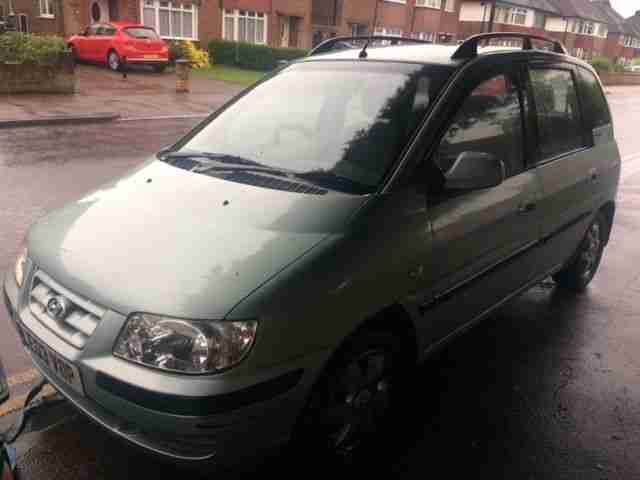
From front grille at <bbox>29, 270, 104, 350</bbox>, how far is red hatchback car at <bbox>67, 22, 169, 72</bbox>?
829 inches

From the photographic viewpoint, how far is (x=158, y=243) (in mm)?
2502

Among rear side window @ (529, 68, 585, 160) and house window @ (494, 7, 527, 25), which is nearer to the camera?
rear side window @ (529, 68, 585, 160)

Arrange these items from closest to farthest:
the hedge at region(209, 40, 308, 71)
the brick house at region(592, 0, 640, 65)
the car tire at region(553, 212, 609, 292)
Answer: the car tire at region(553, 212, 609, 292) < the hedge at region(209, 40, 308, 71) < the brick house at region(592, 0, 640, 65)

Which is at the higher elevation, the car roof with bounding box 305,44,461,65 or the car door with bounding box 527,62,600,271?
the car roof with bounding box 305,44,461,65

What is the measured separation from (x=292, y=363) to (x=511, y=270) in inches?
74.2

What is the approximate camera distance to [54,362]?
94.2 inches

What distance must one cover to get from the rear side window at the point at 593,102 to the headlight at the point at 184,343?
3.49 m

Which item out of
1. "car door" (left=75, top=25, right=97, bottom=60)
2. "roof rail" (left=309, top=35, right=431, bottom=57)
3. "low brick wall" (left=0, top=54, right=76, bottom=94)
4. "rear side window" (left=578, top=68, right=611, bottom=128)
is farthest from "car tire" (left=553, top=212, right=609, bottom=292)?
"car door" (left=75, top=25, right=97, bottom=60)

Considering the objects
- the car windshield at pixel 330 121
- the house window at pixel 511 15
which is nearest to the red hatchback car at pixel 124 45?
the car windshield at pixel 330 121

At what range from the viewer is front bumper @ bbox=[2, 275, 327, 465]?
210cm

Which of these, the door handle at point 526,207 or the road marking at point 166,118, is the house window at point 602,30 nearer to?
the road marking at point 166,118

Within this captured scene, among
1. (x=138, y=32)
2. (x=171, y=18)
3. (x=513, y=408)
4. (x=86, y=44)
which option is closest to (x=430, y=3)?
(x=171, y=18)

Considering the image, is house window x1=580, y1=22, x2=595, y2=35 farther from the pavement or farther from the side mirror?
the side mirror

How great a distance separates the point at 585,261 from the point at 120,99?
13.7 m
